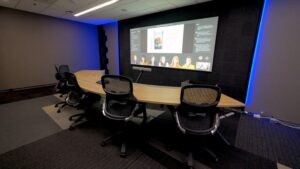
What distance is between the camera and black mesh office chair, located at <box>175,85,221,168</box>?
5.16ft

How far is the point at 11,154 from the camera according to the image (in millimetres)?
1815

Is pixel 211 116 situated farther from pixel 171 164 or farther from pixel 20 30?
pixel 20 30

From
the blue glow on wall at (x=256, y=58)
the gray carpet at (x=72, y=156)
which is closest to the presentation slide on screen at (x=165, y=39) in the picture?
the blue glow on wall at (x=256, y=58)

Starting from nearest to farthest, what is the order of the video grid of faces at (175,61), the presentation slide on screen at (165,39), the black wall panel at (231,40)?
the black wall panel at (231,40)
the video grid of faces at (175,61)
the presentation slide on screen at (165,39)

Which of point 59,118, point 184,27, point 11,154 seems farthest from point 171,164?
point 184,27

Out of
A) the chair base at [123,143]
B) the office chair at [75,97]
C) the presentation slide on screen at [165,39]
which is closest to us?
the chair base at [123,143]

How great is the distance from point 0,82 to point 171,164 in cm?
562

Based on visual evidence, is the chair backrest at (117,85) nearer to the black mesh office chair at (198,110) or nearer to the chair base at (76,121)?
the black mesh office chair at (198,110)

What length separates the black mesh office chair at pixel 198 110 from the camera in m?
1.57

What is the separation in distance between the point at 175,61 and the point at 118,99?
264 centimetres

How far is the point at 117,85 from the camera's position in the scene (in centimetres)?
190

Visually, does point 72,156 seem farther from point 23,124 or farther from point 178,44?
point 178,44

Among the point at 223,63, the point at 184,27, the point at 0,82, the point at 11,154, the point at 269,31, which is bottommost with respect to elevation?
the point at 11,154

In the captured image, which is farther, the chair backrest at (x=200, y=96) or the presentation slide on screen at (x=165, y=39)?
the presentation slide on screen at (x=165, y=39)
